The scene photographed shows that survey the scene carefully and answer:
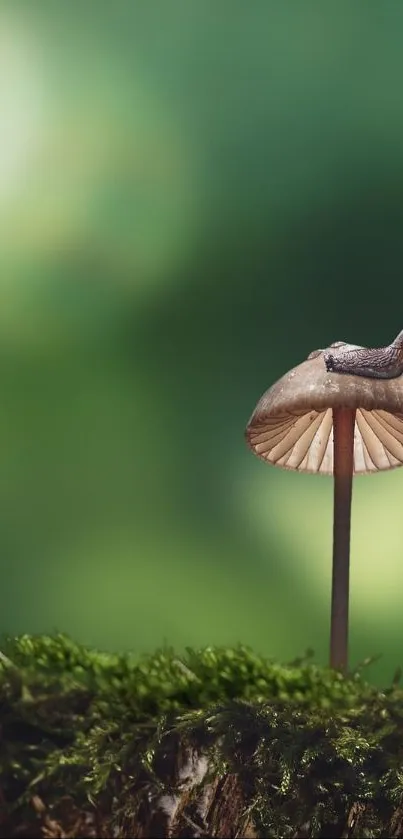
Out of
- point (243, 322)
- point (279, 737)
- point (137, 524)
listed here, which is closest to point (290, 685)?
point (279, 737)

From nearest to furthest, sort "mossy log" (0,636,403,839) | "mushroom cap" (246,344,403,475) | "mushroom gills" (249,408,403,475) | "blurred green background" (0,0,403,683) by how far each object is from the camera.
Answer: "mossy log" (0,636,403,839) → "mushroom cap" (246,344,403,475) → "mushroom gills" (249,408,403,475) → "blurred green background" (0,0,403,683)

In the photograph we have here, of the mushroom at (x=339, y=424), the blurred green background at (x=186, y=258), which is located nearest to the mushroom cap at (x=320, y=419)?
the mushroom at (x=339, y=424)

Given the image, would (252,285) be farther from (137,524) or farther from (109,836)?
(109,836)

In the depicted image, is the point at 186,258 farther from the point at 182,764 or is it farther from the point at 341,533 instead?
the point at 182,764

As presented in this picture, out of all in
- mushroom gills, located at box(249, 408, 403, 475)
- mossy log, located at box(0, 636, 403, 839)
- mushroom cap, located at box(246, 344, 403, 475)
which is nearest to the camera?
mossy log, located at box(0, 636, 403, 839)

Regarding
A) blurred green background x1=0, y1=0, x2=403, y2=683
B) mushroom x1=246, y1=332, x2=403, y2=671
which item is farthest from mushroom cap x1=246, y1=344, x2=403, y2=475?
blurred green background x1=0, y1=0, x2=403, y2=683

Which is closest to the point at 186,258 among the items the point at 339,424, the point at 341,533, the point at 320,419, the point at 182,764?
the point at 320,419

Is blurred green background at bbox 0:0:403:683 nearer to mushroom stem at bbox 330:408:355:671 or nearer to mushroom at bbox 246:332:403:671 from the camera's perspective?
mushroom at bbox 246:332:403:671
